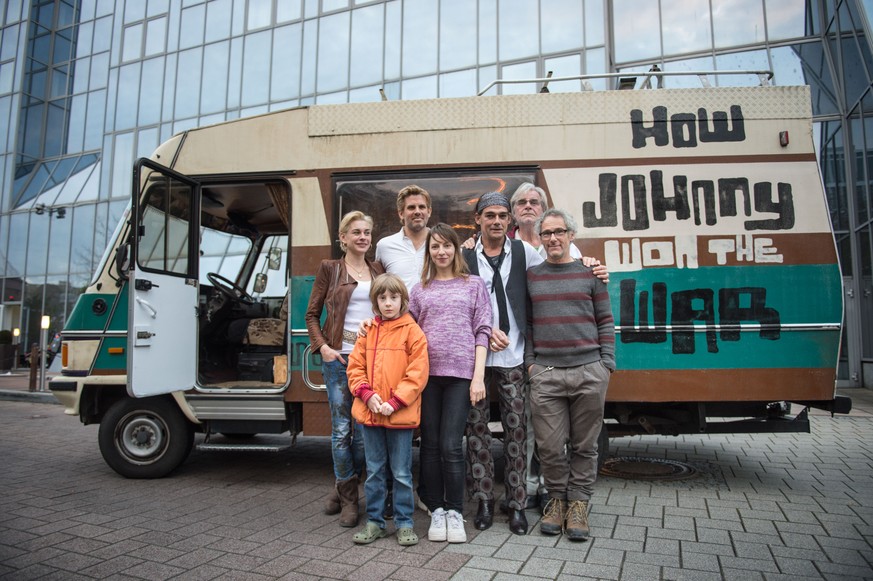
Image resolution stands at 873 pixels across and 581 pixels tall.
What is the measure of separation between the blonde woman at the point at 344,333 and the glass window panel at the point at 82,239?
72.2ft

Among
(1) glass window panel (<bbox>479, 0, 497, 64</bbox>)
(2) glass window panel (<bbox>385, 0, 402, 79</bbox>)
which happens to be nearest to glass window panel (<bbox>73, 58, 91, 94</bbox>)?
(2) glass window panel (<bbox>385, 0, 402, 79</bbox>)

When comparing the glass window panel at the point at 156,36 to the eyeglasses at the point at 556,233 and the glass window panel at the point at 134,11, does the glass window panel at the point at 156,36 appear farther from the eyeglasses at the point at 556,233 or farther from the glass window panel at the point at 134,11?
the eyeglasses at the point at 556,233

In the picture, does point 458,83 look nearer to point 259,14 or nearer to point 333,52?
point 333,52

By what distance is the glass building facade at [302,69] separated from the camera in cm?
1288

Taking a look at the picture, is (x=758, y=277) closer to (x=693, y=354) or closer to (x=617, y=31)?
(x=693, y=354)

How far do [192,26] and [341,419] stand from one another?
22.0 metres

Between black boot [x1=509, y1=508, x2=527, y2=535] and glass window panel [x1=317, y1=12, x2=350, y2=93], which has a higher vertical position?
glass window panel [x1=317, y1=12, x2=350, y2=93]

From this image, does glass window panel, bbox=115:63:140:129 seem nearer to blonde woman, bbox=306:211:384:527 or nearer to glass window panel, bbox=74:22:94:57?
glass window panel, bbox=74:22:94:57

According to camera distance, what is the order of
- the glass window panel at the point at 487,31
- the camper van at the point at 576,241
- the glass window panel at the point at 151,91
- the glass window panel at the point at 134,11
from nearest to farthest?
the camper van at the point at 576,241 → the glass window panel at the point at 487,31 → the glass window panel at the point at 151,91 → the glass window panel at the point at 134,11

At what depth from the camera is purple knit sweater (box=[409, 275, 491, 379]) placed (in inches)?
140

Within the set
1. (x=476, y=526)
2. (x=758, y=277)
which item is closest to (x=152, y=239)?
(x=476, y=526)

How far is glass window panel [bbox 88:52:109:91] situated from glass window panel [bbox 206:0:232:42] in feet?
19.8

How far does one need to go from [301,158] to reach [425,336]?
2419 millimetres

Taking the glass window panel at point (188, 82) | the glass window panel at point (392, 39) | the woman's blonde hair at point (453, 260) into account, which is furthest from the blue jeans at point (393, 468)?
the glass window panel at point (188, 82)
